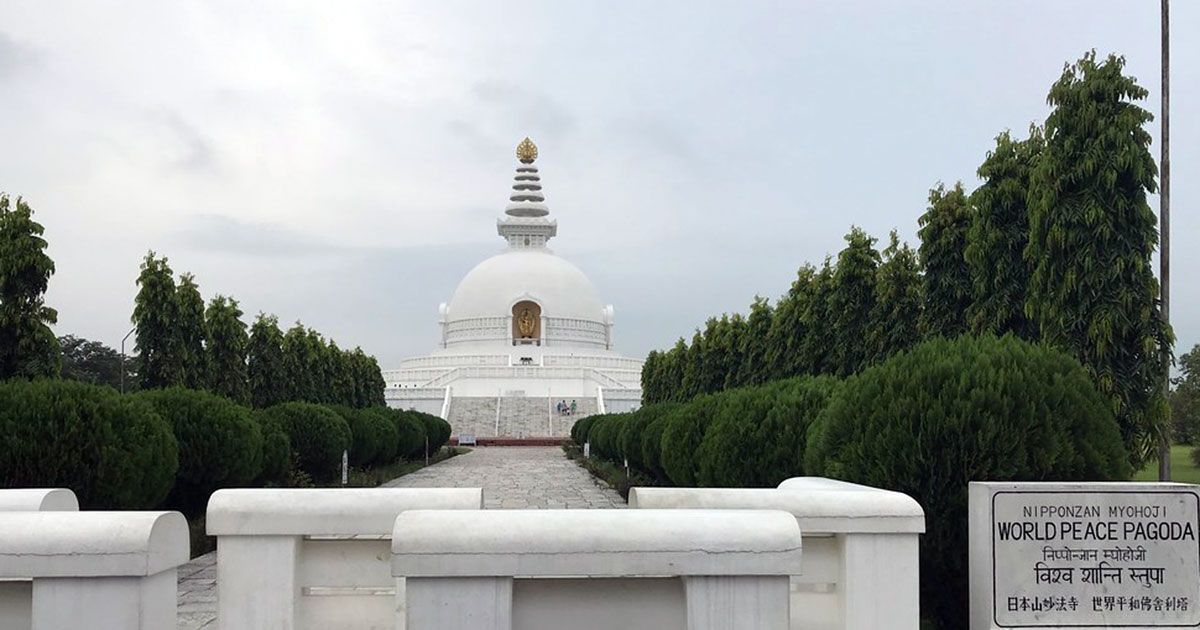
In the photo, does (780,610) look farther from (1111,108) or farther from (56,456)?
(1111,108)

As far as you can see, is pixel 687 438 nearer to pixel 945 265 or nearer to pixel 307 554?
pixel 945 265

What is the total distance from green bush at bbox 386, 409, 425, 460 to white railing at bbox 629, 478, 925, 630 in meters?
25.4

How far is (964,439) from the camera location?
662cm

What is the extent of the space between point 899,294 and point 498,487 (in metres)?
9.31

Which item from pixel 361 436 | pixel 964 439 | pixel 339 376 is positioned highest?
pixel 339 376

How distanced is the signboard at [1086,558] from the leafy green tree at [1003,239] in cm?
1224

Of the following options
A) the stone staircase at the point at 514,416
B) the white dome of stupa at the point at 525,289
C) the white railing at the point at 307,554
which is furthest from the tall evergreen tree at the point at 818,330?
the white dome of stupa at the point at 525,289

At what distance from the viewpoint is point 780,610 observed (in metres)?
4.09

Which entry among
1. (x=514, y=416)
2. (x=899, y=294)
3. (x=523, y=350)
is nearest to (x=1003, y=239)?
(x=899, y=294)

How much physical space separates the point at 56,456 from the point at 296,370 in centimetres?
2323

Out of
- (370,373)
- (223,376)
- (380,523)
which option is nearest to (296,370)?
(223,376)

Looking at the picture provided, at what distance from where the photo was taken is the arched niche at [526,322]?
275 feet

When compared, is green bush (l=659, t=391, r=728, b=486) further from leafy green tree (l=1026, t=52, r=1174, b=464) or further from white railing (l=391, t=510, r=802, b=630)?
white railing (l=391, t=510, r=802, b=630)

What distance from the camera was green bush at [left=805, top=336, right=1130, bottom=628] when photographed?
6598 millimetres
